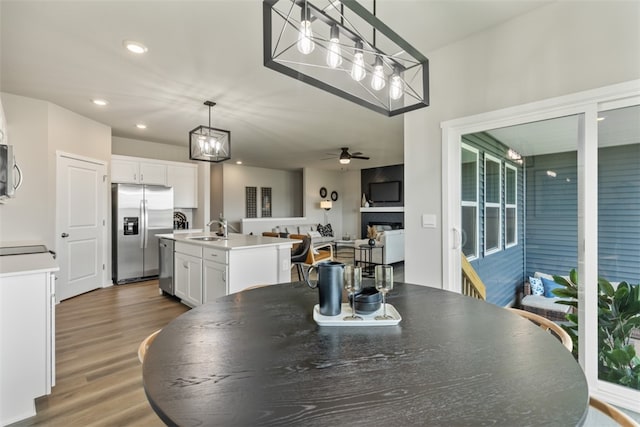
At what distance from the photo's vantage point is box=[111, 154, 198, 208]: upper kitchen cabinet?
5.12 m

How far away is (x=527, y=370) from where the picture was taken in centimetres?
78

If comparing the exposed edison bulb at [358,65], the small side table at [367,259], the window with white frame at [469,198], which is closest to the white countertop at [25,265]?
the exposed edison bulb at [358,65]

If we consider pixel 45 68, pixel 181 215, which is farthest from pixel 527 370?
pixel 181 215

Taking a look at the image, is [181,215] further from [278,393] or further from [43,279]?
[278,393]

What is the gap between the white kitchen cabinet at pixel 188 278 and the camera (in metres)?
3.40

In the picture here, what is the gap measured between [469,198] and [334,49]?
1983mm

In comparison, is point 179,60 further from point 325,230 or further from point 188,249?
point 325,230

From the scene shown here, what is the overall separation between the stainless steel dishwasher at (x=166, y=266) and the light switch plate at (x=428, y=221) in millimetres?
3186

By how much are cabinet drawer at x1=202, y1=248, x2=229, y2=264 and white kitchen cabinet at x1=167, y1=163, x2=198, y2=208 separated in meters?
3.04

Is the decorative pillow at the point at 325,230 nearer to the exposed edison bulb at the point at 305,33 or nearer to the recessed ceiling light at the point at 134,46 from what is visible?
the recessed ceiling light at the point at 134,46

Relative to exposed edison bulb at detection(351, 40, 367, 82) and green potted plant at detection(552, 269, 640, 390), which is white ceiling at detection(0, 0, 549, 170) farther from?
green potted plant at detection(552, 269, 640, 390)

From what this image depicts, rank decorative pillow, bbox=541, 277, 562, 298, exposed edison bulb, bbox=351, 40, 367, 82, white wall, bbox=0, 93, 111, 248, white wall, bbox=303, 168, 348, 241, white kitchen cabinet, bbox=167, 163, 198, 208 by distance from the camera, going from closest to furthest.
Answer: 1. exposed edison bulb, bbox=351, 40, 367, 82
2. decorative pillow, bbox=541, 277, 562, 298
3. white wall, bbox=0, 93, 111, 248
4. white kitchen cabinet, bbox=167, 163, 198, 208
5. white wall, bbox=303, 168, 348, 241

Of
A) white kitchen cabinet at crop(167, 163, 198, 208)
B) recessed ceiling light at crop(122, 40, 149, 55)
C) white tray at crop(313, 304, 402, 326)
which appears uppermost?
recessed ceiling light at crop(122, 40, 149, 55)

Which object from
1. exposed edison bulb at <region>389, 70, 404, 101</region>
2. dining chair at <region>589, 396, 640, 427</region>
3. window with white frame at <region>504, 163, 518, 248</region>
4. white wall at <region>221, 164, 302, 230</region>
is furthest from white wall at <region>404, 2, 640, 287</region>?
white wall at <region>221, 164, 302, 230</region>
